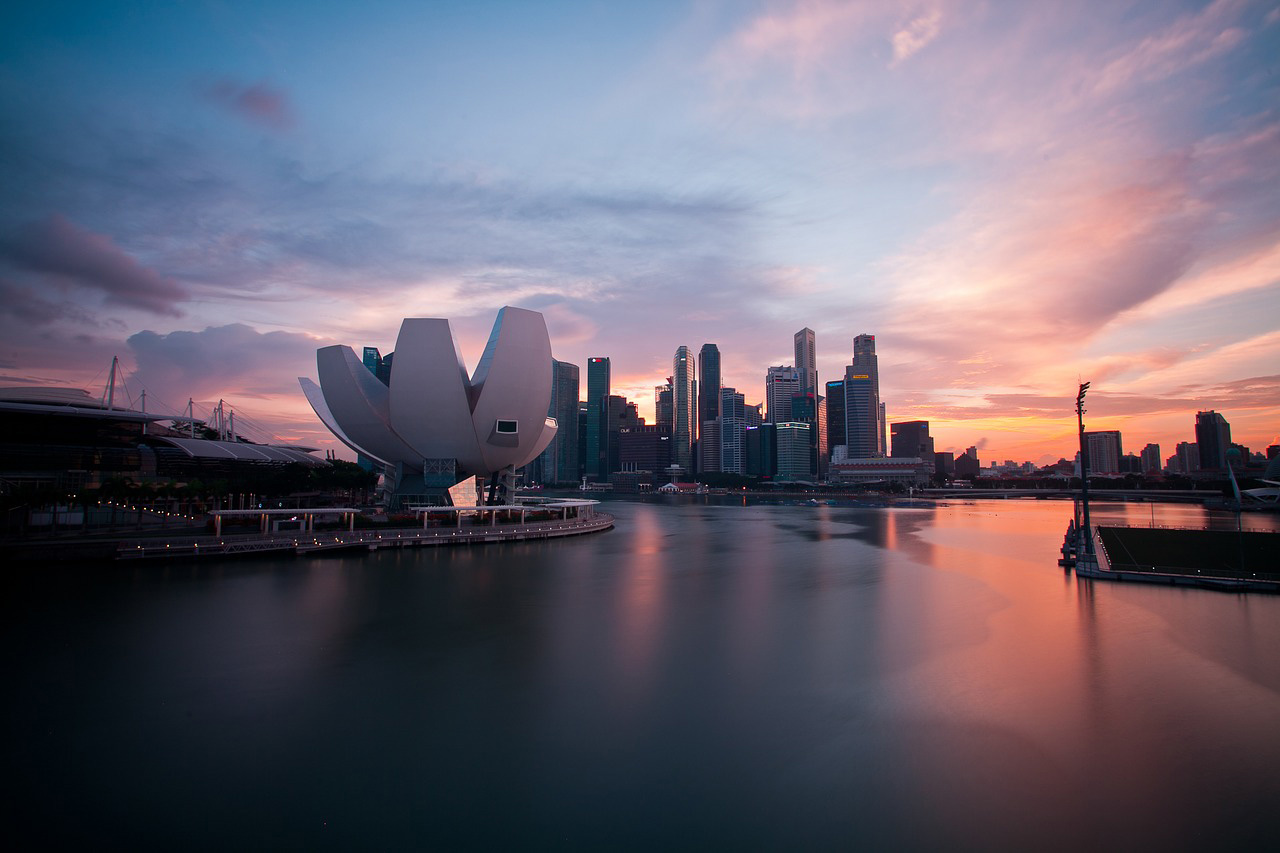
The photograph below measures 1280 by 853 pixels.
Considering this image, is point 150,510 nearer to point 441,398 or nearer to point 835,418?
point 441,398

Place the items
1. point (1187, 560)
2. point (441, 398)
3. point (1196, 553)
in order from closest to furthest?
1. point (1187, 560)
2. point (1196, 553)
3. point (441, 398)

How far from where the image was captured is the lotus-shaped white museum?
24.9 metres

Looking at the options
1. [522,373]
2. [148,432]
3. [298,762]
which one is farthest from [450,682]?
[148,432]

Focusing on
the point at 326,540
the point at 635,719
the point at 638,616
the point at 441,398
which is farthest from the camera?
the point at 441,398

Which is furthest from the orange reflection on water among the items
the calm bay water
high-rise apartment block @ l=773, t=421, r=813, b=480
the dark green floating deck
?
high-rise apartment block @ l=773, t=421, r=813, b=480

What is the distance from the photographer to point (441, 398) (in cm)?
2533

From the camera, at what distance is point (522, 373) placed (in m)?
25.8

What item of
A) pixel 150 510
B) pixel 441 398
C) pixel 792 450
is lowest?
pixel 150 510

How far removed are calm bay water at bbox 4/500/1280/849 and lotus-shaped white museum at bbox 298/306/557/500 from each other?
12159 millimetres

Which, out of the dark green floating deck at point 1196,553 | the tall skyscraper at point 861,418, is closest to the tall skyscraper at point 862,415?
the tall skyscraper at point 861,418

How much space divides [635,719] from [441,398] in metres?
20.4

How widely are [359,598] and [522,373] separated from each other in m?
13.7

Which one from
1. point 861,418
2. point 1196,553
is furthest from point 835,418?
point 1196,553

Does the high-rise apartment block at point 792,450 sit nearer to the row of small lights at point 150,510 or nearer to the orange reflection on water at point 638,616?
the orange reflection on water at point 638,616
